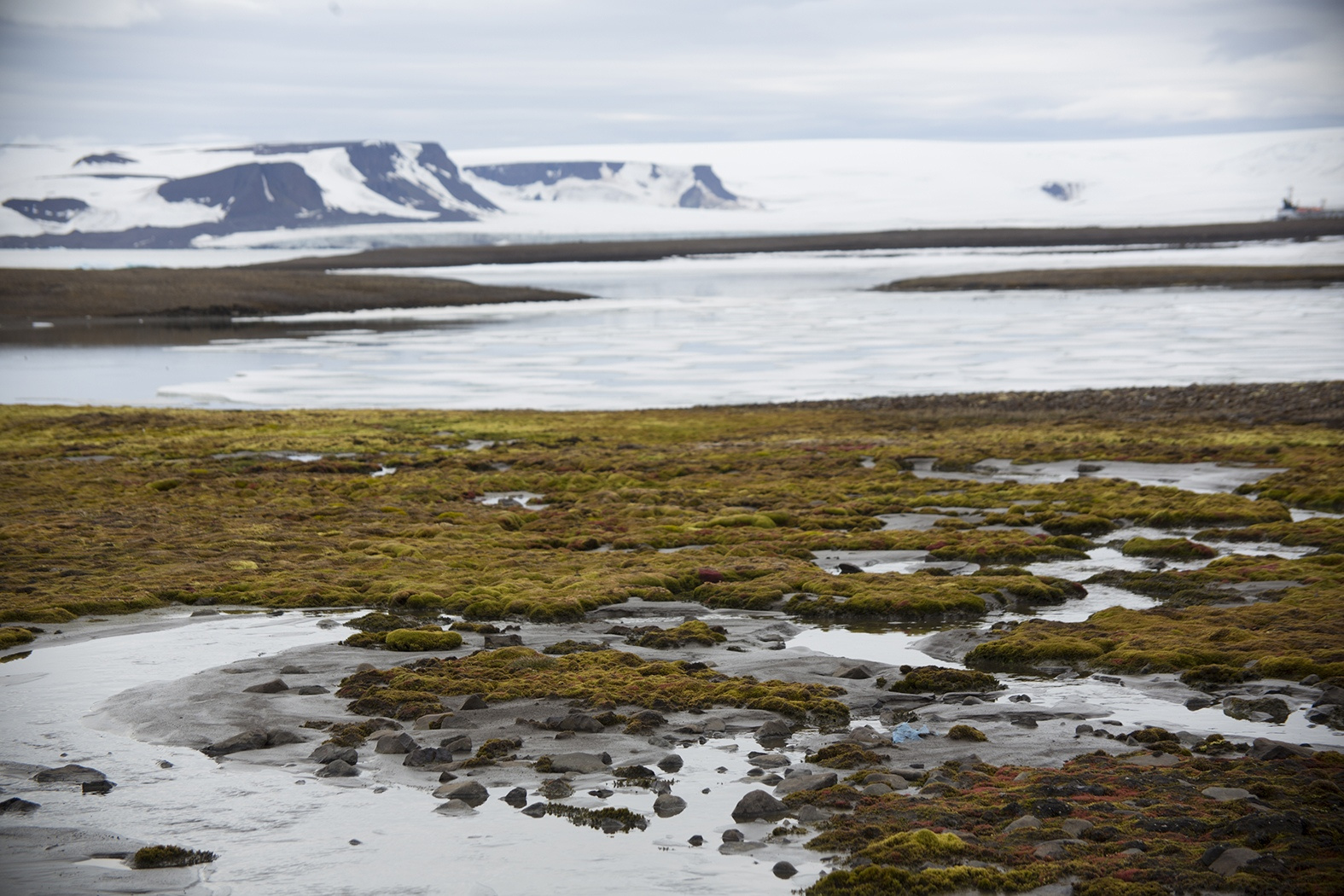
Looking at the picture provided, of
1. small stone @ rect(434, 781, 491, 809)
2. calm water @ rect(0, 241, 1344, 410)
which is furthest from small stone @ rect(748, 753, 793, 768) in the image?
calm water @ rect(0, 241, 1344, 410)

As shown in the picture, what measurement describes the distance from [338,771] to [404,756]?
21.6 inches

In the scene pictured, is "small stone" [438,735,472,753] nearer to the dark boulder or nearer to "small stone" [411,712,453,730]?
"small stone" [411,712,453,730]

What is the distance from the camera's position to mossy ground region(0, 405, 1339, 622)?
14922mm

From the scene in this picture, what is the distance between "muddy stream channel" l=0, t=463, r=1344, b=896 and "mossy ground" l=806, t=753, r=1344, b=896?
0.45 meters

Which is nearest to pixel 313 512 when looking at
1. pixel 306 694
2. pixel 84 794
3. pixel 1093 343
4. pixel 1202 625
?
pixel 306 694

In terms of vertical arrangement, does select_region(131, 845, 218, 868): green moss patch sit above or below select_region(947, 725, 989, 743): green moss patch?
below

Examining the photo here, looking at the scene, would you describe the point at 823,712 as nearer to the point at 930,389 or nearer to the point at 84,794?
the point at 84,794

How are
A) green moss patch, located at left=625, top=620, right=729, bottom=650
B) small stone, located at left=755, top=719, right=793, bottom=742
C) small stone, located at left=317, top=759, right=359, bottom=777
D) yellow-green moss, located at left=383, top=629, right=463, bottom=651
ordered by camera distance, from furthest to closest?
green moss patch, located at left=625, top=620, right=729, bottom=650, yellow-green moss, located at left=383, top=629, right=463, bottom=651, small stone, located at left=755, top=719, right=793, bottom=742, small stone, located at left=317, top=759, right=359, bottom=777

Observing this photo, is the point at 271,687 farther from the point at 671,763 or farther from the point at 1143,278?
the point at 1143,278

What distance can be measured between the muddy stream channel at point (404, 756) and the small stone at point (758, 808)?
83mm

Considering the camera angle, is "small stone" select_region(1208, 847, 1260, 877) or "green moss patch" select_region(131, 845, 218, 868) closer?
"small stone" select_region(1208, 847, 1260, 877)

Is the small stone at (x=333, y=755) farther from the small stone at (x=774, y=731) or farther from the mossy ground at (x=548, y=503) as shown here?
the mossy ground at (x=548, y=503)

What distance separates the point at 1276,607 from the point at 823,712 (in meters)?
5.78

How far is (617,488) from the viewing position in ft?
75.7
